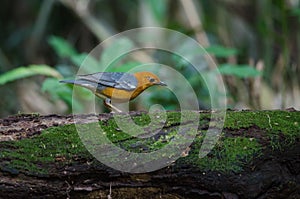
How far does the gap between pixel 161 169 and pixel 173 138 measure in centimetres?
20

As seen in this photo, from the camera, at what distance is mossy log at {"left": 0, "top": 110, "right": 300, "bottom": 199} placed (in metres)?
2.20

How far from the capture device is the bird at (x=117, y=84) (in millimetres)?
3100

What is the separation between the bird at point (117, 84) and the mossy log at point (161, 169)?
71 cm

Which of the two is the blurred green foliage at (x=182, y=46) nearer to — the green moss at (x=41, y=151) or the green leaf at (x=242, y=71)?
the green leaf at (x=242, y=71)

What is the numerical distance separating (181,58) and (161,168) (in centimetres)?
289

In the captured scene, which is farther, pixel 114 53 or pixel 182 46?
pixel 182 46

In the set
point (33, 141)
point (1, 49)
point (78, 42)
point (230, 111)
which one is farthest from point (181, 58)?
point (1, 49)

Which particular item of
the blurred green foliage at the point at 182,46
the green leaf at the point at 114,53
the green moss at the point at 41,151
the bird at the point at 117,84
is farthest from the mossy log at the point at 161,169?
the green leaf at the point at 114,53

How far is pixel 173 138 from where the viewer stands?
2.38m

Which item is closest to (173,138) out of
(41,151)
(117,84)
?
(41,151)

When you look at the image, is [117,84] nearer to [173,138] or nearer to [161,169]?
[173,138]

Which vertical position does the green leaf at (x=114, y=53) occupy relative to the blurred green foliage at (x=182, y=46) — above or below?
below

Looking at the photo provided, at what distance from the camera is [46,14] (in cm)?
728

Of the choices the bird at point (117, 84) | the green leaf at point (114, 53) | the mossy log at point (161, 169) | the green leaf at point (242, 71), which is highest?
the green leaf at point (114, 53)
